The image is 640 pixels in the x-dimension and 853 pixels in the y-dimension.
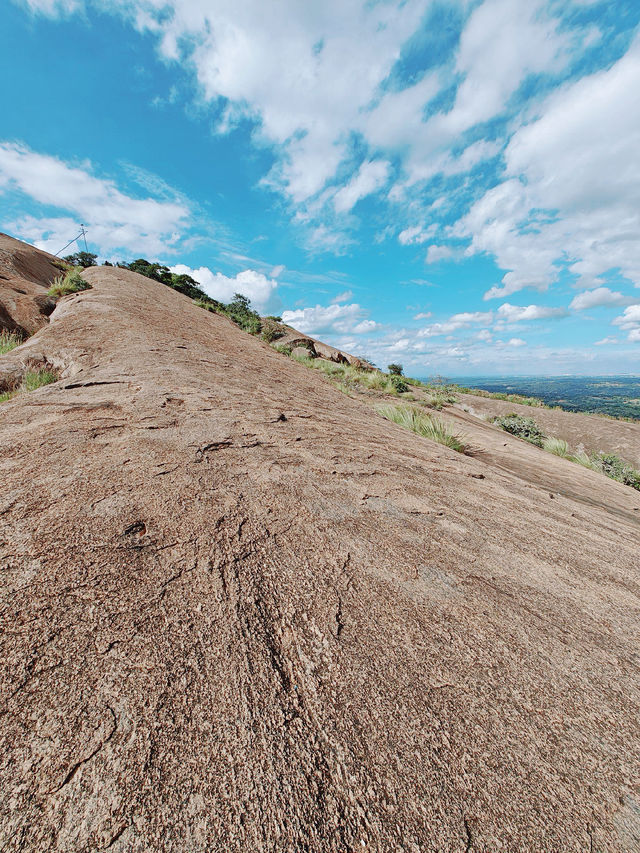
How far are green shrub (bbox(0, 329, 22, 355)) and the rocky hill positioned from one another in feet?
13.5

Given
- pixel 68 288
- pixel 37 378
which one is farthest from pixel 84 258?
pixel 37 378

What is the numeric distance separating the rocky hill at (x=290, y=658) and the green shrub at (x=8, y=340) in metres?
4.12

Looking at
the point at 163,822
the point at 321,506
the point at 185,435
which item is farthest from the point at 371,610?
the point at 185,435

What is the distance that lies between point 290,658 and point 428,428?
4.76 metres

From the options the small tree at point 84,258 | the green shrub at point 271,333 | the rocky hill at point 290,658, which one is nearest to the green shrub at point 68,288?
the green shrub at point 271,333

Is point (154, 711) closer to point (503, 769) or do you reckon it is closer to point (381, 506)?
point (503, 769)

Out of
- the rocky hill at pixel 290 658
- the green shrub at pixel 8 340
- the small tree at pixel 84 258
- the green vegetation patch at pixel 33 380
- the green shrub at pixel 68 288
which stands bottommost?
the rocky hill at pixel 290 658

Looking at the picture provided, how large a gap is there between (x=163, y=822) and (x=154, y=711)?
256 mm

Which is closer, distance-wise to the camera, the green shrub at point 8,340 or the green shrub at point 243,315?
the green shrub at point 8,340

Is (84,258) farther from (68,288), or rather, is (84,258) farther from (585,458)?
(585,458)

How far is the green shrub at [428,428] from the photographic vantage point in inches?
208

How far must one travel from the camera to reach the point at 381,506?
2.39 m

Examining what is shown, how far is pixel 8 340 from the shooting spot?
249 inches

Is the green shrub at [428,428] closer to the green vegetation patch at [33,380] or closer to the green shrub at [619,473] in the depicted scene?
the green vegetation patch at [33,380]
